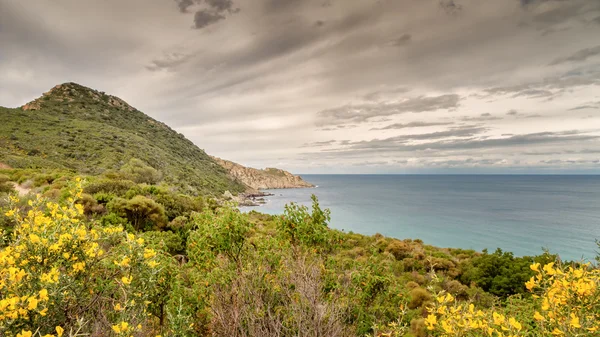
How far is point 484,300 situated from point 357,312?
966cm

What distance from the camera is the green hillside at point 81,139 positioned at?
3544cm

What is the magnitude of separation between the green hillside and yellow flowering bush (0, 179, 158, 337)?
34.7 meters

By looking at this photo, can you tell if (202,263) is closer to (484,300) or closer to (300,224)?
(300,224)

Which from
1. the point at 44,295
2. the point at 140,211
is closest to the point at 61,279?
the point at 44,295

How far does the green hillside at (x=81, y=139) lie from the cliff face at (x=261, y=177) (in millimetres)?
49202

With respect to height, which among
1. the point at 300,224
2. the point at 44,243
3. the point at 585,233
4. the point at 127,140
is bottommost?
the point at 585,233

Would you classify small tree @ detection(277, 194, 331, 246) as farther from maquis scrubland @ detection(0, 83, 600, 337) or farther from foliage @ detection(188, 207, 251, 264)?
foliage @ detection(188, 207, 251, 264)

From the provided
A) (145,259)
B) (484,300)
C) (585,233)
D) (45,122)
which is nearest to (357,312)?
(145,259)

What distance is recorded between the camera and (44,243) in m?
3.22

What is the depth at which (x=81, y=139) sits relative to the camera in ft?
147

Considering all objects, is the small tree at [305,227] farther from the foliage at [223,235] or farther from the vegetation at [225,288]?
the foliage at [223,235]

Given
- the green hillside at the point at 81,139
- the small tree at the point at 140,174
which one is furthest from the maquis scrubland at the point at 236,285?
the green hillside at the point at 81,139

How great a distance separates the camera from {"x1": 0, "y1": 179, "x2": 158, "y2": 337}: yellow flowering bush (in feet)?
8.89

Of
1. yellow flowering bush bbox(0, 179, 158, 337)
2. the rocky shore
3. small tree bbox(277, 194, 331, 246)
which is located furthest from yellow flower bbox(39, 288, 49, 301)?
the rocky shore
